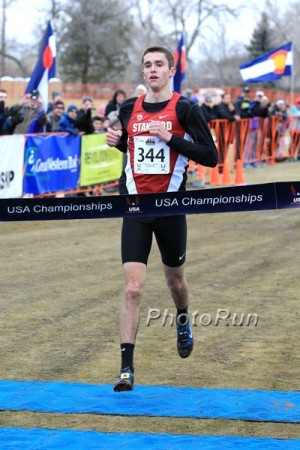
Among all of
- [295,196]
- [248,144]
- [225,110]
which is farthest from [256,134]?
[295,196]

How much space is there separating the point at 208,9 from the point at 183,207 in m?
75.0

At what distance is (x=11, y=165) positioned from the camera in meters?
15.0

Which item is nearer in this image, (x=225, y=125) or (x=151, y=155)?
(x=151, y=155)

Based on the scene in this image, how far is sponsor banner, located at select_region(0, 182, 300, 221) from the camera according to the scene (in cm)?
590

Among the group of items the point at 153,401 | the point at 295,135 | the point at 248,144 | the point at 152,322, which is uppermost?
the point at 153,401

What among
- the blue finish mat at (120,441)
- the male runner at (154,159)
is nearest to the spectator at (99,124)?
the male runner at (154,159)

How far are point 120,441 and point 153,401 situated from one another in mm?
782

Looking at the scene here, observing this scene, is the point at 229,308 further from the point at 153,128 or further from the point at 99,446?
the point at 99,446

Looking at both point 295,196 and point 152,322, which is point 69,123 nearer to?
point 152,322

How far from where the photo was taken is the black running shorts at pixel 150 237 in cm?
607

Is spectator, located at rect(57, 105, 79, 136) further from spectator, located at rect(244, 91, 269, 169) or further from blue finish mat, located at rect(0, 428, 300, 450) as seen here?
blue finish mat, located at rect(0, 428, 300, 450)

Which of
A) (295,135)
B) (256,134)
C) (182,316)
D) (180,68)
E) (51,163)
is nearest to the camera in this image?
(182,316)

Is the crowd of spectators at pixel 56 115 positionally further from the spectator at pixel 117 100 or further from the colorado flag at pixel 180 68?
the colorado flag at pixel 180 68

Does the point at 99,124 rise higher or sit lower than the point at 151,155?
lower
